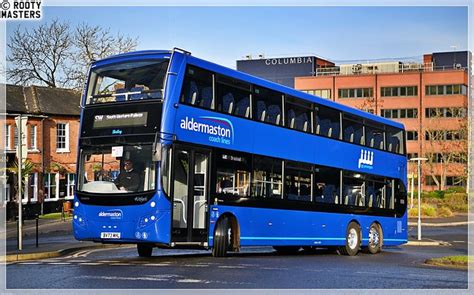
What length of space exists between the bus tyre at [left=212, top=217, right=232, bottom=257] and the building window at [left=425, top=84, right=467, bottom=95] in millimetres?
83164

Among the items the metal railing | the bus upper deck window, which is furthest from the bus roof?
the metal railing

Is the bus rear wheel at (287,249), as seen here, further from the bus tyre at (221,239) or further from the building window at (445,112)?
the building window at (445,112)

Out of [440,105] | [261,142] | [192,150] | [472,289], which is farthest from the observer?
[440,105]

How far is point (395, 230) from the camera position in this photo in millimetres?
29203

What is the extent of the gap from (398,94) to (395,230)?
73990 mm

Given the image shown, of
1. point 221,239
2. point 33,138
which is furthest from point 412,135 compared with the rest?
point 221,239

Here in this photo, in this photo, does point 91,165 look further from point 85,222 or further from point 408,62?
point 408,62

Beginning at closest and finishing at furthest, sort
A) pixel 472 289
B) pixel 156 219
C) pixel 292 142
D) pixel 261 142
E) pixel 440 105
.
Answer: pixel 472 289
pixel 156 219
pixel 261 142
pixel 292 142
pixel 440 105

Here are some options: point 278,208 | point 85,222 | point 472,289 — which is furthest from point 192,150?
point 472,289

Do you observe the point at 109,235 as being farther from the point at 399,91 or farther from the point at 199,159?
the point at 399,91

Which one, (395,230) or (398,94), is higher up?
(398,94)

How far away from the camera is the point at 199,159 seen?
1883 centimetres

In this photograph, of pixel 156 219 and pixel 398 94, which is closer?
pixel 156 219

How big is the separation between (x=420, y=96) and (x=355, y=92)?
27.9 feet
